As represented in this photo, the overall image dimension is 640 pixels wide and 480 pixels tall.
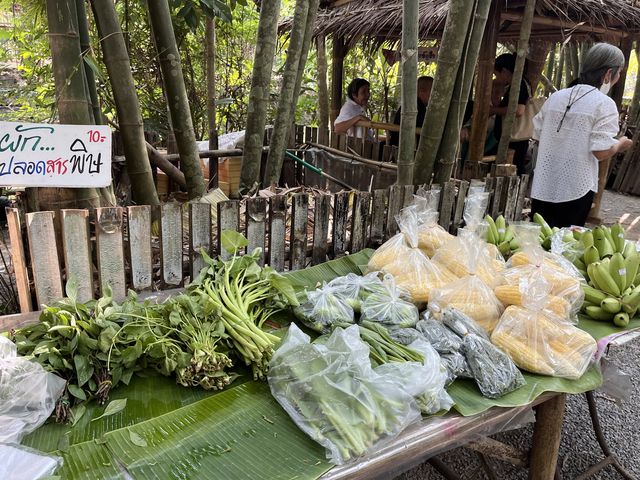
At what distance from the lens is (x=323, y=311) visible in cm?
195

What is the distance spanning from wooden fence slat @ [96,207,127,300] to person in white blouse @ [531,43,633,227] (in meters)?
2.99

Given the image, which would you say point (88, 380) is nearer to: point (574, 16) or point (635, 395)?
point (635, 395)

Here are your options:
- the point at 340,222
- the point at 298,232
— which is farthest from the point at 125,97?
the point at 340,222

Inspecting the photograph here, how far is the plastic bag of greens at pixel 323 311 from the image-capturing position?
1.93 m

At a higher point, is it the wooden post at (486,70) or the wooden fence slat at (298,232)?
the wooden post at (486,70)

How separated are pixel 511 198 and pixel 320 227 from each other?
1.52 m

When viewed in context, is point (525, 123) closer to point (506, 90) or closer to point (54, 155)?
point (506, 90)

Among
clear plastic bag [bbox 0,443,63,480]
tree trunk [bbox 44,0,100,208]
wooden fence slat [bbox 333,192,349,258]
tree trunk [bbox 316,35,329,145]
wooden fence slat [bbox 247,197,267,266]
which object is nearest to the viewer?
clear plastic bag [bbox 0,443,63,480]

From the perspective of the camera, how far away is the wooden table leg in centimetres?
196

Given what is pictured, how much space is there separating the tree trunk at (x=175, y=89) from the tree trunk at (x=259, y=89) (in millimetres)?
365

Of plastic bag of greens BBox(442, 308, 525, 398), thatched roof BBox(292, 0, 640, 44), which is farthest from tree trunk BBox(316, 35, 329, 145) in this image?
plastic bag of greens BBox(442, 308, 525, 398)

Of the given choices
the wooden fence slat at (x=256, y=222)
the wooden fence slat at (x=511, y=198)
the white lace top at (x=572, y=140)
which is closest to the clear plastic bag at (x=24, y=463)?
the wooden fence slat at (x=256, y=222)

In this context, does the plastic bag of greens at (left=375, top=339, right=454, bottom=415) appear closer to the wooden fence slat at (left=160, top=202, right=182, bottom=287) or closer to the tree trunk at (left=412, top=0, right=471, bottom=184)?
the wooden fence slat at (left=160, top=202, right=182, bottom=287)

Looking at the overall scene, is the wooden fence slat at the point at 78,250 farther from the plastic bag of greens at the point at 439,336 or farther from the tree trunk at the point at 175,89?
the plastic bag of greens at the point at 439,336
